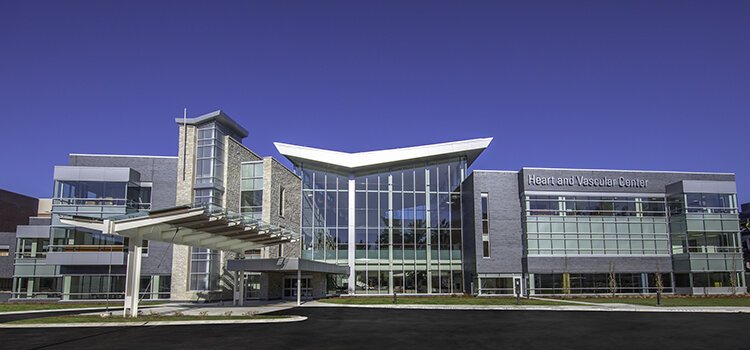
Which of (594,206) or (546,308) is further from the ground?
(594,206)

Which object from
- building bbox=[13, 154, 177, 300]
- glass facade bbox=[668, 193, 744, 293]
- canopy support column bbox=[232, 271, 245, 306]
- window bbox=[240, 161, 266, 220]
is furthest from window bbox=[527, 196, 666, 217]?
building bbox=[13, 154, 177, 300]

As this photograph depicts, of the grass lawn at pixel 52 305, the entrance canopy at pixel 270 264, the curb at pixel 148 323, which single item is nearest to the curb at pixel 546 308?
the entrance canopy at pixel 270 264

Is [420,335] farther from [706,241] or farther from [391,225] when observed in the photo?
[706,241]

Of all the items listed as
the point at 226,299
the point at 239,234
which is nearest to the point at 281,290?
the point at 226,299

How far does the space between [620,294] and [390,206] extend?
61.8 feet

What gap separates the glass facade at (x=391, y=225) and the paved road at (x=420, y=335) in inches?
909

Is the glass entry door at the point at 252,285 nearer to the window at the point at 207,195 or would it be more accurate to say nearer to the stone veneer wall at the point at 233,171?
the stone veneer wall at the point at 233,171

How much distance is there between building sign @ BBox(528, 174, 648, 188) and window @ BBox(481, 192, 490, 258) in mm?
3673

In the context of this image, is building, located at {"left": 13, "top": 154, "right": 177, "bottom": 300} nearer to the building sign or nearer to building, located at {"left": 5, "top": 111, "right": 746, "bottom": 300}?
building, located at {"left": 5, "top": 111, "right": 746, "bottom": 300}

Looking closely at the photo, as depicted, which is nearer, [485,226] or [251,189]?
[251,189]

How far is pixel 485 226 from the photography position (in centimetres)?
4484

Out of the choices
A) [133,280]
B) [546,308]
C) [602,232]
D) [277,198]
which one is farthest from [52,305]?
[602,232]

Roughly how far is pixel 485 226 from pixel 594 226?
851 cm

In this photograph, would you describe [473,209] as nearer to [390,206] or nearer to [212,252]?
[390,206]
